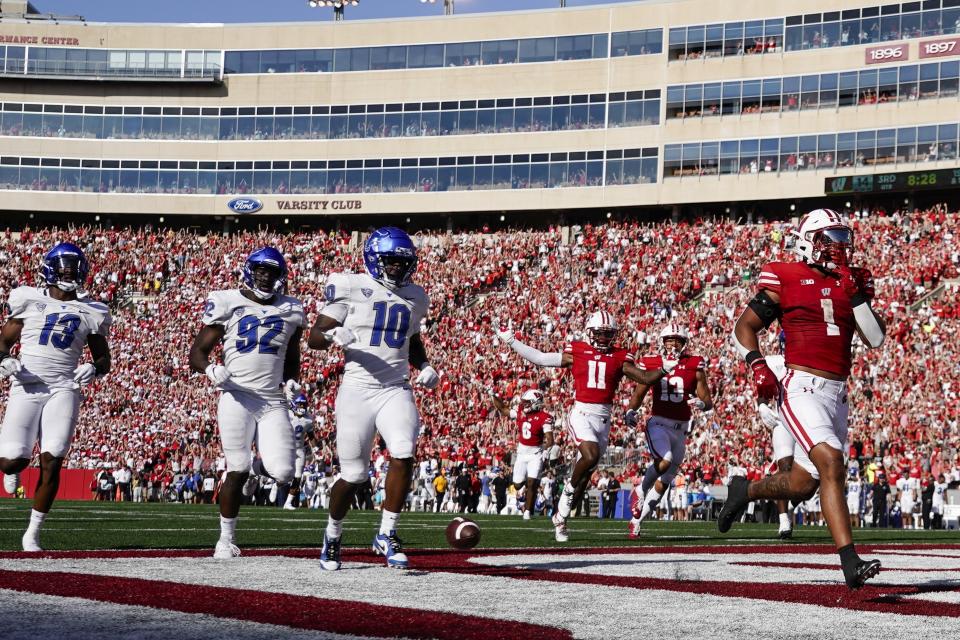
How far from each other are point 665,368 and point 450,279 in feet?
100

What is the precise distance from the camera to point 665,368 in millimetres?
12562

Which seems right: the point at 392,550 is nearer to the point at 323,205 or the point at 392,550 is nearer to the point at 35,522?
the point at 35,522

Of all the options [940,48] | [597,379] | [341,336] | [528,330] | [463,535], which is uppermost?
[940,48]

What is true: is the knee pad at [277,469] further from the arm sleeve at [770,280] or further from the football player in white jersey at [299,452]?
the football player in white jersey at [299,452]

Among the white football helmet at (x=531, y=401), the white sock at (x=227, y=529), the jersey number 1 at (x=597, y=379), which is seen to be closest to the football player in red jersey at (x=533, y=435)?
the white football helmet at (x=531, y=401)

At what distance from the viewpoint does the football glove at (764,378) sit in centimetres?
725

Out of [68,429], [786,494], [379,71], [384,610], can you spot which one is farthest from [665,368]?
[379,71]

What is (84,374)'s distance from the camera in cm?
944

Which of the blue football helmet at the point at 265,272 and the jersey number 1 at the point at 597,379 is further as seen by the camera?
the jersey number 1 at the point at 597,379

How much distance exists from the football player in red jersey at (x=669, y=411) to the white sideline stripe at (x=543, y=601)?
533cm

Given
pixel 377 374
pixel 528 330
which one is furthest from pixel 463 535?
pixel 528 330

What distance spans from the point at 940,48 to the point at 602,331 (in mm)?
36812

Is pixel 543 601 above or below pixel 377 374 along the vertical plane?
below

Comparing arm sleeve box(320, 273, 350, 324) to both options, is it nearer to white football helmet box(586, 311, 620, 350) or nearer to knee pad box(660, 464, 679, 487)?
white football helmet box(586, 311, 620, 350)
